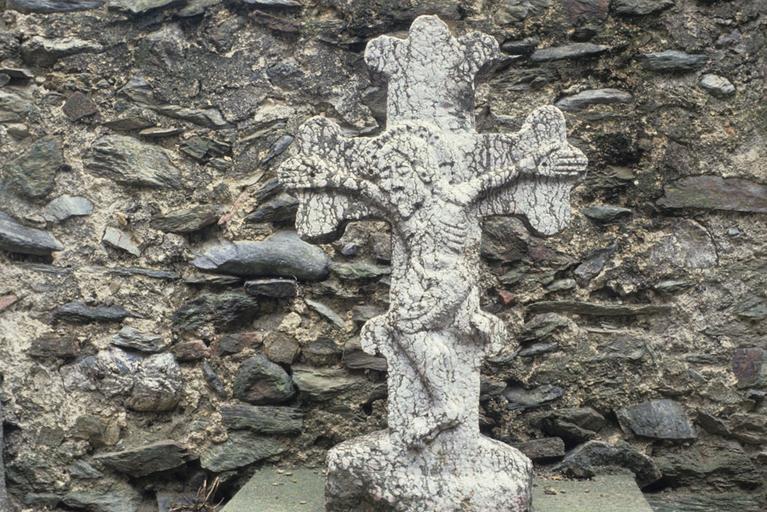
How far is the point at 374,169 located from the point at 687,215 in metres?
1.57

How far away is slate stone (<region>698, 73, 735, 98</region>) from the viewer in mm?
3898

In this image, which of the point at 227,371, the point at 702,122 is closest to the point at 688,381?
the point at 702,122

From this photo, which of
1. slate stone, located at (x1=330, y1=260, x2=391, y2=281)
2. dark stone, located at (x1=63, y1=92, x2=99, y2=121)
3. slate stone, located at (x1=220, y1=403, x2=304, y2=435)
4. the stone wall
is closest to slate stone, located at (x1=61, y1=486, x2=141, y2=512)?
the stone wall

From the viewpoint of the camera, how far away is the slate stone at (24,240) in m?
3.87

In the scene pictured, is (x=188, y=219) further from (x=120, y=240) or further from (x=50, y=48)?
(x=50, y=48)

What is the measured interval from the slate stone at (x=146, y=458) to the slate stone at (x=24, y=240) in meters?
0.88

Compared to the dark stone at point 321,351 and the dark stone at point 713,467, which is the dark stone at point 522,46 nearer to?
the dark stone at point 321,351

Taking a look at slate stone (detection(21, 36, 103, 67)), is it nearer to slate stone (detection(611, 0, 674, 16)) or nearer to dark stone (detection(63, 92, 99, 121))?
dark stone (detection(63, 92, 99, 121))

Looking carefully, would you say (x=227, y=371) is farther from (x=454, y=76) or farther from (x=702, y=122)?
(x=702, y=122)

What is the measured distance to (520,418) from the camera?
383 centimetres

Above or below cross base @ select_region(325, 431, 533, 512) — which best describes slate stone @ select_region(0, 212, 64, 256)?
above

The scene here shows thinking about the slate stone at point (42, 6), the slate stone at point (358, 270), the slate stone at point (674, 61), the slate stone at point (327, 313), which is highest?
the slate stone at point (42, 6)

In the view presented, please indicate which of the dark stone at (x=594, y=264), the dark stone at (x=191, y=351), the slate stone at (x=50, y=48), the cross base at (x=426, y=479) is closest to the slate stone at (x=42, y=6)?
the slate stone at (x=50, y=48)

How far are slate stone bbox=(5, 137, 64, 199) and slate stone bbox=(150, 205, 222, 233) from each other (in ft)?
1.57
